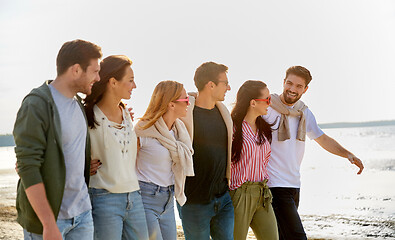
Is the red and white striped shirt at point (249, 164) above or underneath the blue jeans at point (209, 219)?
above

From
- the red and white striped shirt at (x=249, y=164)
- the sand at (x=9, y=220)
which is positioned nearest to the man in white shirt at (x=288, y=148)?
the red and white striped shirt at (x=249, y=164)

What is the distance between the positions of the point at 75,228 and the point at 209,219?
173cm

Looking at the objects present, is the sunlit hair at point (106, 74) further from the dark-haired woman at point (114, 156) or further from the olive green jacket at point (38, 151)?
the olive green jacket at point (38, 151)

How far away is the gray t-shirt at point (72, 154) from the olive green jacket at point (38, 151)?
0.27 ft

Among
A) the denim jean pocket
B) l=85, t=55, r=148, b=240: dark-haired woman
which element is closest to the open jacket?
Result: l=85, t=55, r=148, b=240: dark-haired woman

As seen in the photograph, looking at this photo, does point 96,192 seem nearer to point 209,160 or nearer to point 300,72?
point 209,160

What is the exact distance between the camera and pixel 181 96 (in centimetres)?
445

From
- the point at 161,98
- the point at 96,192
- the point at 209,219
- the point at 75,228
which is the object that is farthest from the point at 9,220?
the point at 75,228

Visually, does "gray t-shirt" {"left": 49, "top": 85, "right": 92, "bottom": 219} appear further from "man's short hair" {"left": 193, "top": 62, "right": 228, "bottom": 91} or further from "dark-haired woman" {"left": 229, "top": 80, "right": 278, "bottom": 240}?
"dark-haired woman" {"left": 229, "top": 80, "right": 278, "bottom": 240}

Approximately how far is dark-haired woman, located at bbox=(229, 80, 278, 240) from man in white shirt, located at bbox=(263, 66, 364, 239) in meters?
0.22

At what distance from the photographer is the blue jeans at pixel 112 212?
371 cm

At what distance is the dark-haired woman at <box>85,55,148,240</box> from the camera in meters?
3.72

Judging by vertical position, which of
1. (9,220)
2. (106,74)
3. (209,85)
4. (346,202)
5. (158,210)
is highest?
(106,74)

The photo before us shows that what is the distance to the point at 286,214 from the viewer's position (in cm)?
532
